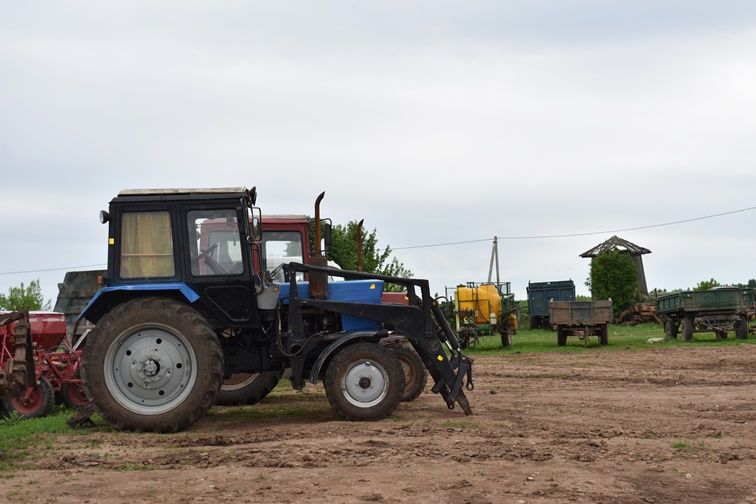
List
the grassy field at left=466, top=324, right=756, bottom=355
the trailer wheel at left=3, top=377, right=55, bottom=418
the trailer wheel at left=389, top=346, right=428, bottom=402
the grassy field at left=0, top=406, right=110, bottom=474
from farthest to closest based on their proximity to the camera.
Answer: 1. the grassy field at left=466, top=324, right=756, bottom=355
2. the trailer wheel at left=3, top=377, right=55, bottom=418
3. the trailer wheel at left=389, top=346, right=428, bottom=402
4. the grassy field at left=0, top=406, right=110, bottom=474

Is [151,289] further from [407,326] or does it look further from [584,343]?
[584,343]

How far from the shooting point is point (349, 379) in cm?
1143

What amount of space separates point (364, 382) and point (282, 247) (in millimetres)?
4420

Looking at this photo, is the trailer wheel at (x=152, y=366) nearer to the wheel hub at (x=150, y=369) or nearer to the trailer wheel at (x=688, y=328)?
the wheel hub at (x=150, y=369)

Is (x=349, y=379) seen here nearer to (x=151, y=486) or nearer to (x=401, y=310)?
(x=401, y=310)

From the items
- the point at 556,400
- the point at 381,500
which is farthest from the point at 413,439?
the point at 556,400

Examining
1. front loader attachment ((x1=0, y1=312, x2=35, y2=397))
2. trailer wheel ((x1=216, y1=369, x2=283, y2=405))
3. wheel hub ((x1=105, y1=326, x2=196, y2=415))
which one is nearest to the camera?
front loader attachment ((x1=0, y1=312, x2=35, y2=397))

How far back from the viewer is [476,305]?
29703 mm

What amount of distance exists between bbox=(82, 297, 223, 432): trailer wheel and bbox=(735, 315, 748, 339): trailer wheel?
21.9m

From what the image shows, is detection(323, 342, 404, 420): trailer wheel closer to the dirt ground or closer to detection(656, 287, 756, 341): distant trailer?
the dirt ground

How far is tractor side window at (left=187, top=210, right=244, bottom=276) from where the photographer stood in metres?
11.5

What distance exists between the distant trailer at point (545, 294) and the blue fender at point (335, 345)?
27614 mm

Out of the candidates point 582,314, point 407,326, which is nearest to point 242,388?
point 407,326

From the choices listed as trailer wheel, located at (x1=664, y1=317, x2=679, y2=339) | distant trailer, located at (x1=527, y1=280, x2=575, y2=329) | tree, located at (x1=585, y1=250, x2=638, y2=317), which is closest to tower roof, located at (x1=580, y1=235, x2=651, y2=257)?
tree, located at (x1=585, y1=250, x2=638, y2=317)
